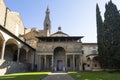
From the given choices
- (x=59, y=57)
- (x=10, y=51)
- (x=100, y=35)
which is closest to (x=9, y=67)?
(x=10, y=51)

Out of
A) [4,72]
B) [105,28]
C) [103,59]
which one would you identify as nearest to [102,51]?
[103,59]

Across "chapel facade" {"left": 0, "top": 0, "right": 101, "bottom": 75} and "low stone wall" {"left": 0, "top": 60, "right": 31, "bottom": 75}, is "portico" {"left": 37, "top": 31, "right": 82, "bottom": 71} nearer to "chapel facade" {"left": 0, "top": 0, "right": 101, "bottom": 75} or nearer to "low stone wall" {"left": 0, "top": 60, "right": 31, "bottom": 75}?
"chapel facade" {"left": 0, "top": 0, "right": 101, "bottom": 75}

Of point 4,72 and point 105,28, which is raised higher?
point 105,28

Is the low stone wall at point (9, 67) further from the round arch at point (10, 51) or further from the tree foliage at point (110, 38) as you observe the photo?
the tree foliage at point (110, 38)

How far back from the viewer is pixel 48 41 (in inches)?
1320

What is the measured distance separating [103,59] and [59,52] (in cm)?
1022

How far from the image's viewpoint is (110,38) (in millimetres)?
27625

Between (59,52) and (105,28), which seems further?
(59,52)

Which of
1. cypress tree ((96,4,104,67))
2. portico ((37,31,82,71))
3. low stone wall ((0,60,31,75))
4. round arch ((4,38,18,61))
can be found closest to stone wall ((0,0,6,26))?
round arch ((4,38,18,61))

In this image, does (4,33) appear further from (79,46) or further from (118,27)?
(118,27)

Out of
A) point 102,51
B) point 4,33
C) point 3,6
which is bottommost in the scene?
point 102,51

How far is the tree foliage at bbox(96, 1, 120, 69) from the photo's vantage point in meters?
26.4

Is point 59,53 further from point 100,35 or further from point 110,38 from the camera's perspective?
point 110,38

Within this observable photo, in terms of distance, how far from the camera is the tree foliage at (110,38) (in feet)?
86.7
